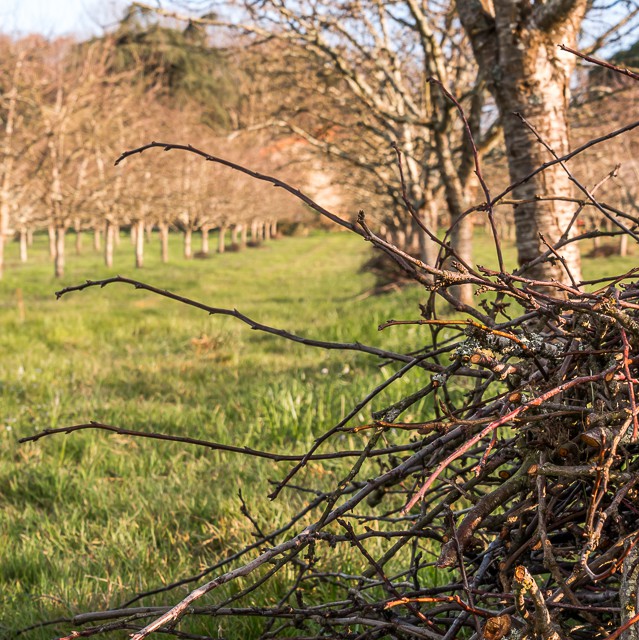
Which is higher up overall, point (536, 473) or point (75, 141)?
point (75, 141)

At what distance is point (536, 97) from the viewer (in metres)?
3.66

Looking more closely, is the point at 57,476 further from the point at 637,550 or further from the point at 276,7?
the point at 276,7

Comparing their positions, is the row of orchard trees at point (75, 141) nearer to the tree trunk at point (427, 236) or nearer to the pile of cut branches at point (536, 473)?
the tree trunk at point (427, 236)

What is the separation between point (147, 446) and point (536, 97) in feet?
10.8

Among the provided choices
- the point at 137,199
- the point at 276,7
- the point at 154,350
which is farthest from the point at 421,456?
the point at 137,199

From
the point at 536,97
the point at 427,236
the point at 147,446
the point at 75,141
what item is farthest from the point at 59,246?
the point at 536,97

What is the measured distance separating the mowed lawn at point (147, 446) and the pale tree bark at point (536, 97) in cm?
155

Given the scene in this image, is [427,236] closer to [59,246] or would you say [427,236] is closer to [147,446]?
[147,446]

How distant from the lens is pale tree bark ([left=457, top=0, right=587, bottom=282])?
11.7ft

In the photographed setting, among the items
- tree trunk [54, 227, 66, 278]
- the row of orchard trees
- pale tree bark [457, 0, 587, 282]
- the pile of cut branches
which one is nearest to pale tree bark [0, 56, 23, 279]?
the row of orchard trees

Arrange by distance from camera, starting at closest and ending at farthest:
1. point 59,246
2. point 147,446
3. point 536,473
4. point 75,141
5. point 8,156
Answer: point 536,473 → point 147,446 → point 8,156 → point 59,246 → point 75,141

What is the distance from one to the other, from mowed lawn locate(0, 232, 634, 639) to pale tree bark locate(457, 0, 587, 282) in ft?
5.08

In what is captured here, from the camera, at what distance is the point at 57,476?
12.6ft

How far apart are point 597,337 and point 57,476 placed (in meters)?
3.48
